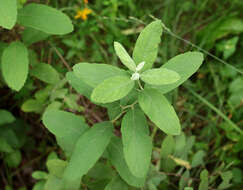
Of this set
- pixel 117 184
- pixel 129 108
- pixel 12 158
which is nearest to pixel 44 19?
pixel 129 108

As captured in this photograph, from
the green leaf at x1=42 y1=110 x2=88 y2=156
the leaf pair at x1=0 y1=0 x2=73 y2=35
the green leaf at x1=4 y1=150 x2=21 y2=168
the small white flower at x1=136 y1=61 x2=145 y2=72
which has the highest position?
the small white flower at x1=136 y1=61 x2=145 y2=72

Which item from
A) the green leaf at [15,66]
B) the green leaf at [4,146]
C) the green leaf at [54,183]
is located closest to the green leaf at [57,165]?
the green leaf at [54,183]

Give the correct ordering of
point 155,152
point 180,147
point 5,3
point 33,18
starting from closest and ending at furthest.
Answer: point 5,3
point 33,18
point 180,147
point 155,152

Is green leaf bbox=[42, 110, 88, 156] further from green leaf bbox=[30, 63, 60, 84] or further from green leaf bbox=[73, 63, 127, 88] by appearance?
green leaf bbox=[30, 63, 60, 84]

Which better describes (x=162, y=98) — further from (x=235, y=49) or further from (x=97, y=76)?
(x=235, y=49)

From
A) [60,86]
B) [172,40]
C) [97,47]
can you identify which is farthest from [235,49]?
[60,86]

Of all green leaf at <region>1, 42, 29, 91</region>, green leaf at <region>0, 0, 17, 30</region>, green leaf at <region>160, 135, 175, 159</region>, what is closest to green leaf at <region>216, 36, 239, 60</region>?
green leaf at <region>160, 135, 175, 159</region>

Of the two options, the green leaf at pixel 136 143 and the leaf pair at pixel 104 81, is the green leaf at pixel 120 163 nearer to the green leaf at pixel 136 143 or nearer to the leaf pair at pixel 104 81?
the green leaf at pixel 136 143
